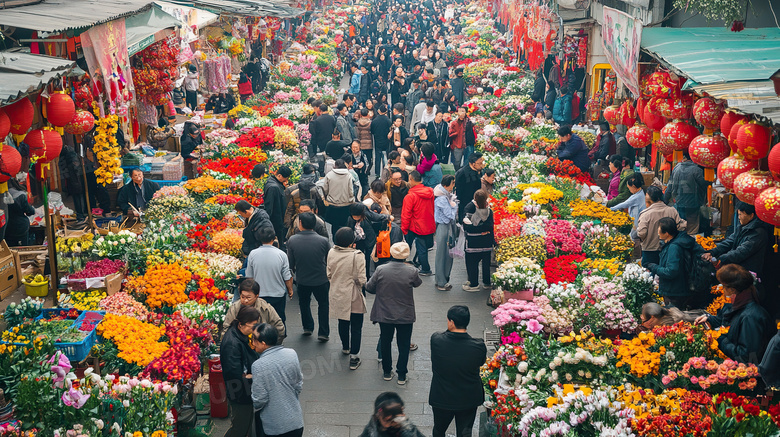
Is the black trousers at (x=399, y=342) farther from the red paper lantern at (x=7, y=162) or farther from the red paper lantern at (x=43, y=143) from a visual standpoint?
the red paper lantern at (x=7, y=162)

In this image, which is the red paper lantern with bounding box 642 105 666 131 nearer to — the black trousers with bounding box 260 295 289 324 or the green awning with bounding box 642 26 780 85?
the green awning with bounding box 642 26 780 85

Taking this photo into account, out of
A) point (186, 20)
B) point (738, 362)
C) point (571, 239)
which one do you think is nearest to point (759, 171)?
point (738, 362)

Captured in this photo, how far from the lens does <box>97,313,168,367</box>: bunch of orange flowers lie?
7022 millimetres

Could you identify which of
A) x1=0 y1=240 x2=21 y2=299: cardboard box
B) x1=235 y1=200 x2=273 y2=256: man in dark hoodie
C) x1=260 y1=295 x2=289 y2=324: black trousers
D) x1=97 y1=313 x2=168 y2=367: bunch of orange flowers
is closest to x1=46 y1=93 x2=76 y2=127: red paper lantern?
x1=0 y1=240 x2=21 y2=299: cardboard box

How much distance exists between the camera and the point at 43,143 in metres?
7.49

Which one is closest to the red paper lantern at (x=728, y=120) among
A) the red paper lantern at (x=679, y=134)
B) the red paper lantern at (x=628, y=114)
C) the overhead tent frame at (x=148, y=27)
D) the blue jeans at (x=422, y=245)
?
the red paper lantern at (x=679, y=134)

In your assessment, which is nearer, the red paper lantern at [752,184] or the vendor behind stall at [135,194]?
the red paper lantern at [752,184]

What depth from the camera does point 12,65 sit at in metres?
7.45

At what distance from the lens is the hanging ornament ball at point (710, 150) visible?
7.39m

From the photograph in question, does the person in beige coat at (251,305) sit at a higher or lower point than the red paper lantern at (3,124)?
lower

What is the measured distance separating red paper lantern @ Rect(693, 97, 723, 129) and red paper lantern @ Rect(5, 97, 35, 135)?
20.9ft

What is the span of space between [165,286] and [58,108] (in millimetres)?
2181

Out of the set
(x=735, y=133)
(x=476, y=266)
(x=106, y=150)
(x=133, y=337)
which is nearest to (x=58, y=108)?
(x=133, y=337)

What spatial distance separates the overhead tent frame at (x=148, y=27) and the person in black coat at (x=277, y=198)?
312 cm
